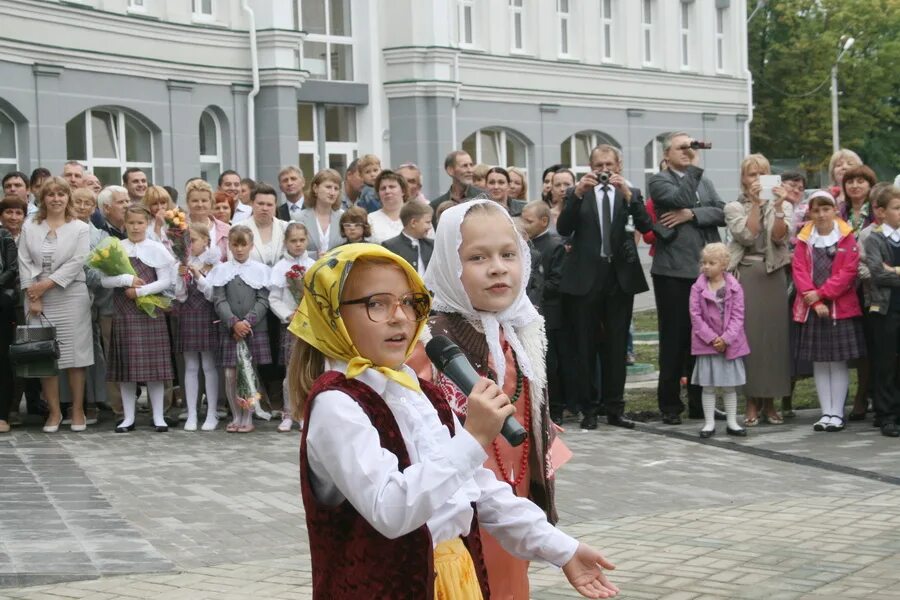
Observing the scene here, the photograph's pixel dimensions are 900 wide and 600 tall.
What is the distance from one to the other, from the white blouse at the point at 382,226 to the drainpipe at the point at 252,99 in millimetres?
14602

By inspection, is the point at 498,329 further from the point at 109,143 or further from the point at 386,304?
the point at 109,143

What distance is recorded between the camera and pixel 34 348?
12000 millimetres

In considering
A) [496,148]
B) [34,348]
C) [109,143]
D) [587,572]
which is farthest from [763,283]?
[496,148]

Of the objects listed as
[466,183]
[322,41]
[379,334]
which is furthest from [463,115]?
[379,334]

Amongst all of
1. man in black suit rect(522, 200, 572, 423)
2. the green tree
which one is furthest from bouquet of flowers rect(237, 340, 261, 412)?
the green tree

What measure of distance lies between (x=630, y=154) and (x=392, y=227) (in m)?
26.7

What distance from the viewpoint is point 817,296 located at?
478 inches

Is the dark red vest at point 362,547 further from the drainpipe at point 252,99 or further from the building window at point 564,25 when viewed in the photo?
the building window at point 564,25

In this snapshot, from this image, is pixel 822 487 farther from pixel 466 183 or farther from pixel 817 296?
pixel 466 183

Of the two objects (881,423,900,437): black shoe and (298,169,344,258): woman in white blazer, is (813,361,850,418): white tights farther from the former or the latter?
(298,169,344,258): woman in white blazer

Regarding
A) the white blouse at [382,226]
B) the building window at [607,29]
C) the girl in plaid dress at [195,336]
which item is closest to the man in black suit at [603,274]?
the white blouse at [382,226]

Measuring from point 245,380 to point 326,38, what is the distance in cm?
1905

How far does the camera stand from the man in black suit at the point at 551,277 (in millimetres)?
12555

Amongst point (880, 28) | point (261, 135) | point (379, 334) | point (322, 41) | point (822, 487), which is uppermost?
point (880, 28)
